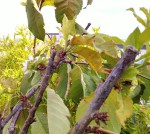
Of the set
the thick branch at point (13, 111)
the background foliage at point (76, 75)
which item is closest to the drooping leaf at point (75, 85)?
the background foliage at point (76, 75)

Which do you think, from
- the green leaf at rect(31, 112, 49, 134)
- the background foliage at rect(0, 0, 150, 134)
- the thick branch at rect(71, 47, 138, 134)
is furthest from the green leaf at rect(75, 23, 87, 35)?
the thick branch at rect(71, 47, 138, 134)

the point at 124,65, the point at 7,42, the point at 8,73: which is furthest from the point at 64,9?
the point at 7,42

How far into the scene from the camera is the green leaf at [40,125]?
0.71 metres

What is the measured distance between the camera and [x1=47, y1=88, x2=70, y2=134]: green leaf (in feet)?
1.73

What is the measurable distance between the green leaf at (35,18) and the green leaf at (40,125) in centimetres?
18

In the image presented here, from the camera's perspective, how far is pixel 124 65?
455mm

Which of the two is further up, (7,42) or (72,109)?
(7,42)

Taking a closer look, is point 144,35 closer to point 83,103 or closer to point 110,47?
point 110,47

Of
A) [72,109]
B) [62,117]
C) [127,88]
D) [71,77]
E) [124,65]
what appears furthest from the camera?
[72,109]

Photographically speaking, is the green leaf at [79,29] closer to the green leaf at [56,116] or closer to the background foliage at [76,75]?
the background foliage at [76,75]

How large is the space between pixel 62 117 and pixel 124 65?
0.52 feet

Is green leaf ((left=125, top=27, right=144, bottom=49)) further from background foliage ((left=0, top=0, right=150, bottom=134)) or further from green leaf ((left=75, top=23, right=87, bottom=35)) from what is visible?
green leaf ((left=75, top=23, right=87, bottom=35))

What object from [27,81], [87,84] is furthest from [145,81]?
[27,81]

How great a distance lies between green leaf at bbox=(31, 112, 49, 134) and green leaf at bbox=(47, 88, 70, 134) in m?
0.12
